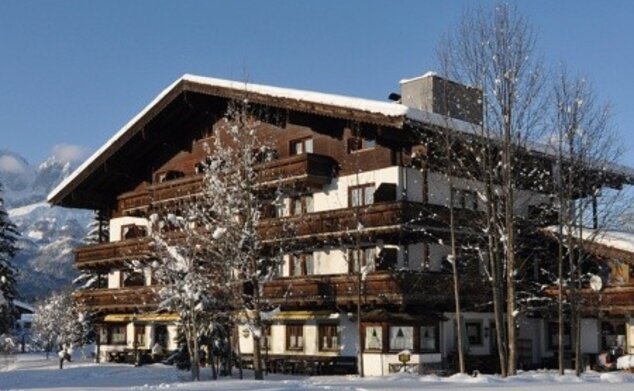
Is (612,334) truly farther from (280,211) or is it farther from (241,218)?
(241,218)

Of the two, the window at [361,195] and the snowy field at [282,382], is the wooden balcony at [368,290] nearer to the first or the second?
the snowy field at [282,382]

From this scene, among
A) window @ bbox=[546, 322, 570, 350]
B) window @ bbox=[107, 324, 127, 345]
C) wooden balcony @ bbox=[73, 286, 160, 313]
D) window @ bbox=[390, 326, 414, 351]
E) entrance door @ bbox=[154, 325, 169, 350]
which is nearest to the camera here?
window @ bbox=[390, 326, 414, 351]

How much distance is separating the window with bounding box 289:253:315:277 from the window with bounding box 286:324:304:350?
221 cm

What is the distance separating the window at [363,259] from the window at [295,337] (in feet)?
13.6

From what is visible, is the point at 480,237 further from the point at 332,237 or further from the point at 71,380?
the point at 71,380

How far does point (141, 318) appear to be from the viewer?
4478 centimetres

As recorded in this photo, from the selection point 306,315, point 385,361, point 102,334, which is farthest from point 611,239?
point 102,334

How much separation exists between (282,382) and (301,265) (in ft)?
44.6

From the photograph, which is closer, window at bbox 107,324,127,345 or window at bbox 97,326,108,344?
window at bbox 107,324,127,345

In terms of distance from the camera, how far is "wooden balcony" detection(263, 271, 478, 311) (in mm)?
31734

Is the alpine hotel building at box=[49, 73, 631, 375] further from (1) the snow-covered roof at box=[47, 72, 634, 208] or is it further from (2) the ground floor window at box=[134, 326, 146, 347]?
(2) the ground floor window at box=[134, 326, 146, 347]

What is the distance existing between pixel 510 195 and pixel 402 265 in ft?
23.9

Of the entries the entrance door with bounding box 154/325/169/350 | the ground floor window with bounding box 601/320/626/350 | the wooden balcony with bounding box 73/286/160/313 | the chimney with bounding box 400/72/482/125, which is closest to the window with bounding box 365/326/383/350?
the chimney with bounding box 400/72/482/125

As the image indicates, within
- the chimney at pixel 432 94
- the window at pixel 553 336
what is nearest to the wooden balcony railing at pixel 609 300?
the window at pixel 553 336
